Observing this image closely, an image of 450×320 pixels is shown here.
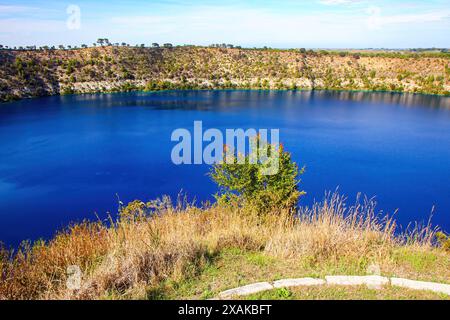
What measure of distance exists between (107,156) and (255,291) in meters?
27.9

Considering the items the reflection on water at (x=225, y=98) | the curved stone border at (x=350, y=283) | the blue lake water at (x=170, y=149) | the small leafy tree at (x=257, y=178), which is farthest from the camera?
the reflection on water at (x=225, y=98)

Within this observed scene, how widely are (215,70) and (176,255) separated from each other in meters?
72.2

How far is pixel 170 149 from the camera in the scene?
32.3 meters

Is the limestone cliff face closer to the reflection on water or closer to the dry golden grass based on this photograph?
the reflection on water

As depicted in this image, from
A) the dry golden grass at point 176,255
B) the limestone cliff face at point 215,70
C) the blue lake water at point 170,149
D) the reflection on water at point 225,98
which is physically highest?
the limestone cliff face at point 215,70

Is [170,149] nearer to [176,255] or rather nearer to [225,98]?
[176,255]

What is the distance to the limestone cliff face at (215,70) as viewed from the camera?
6184 centimetres

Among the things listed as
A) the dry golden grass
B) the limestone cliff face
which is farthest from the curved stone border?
the limestone cliff face

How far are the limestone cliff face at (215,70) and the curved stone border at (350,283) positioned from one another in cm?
6213

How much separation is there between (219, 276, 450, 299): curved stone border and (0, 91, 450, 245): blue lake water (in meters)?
15.3

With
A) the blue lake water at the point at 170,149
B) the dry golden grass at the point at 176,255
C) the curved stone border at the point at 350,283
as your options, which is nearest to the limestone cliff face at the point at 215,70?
the blue lake water at the point at 170,149

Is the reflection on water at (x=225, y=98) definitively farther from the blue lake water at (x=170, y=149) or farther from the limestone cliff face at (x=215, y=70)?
the limestone cliff face at (x=215, y=70)

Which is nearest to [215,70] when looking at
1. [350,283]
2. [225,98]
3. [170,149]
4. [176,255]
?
[225,98]
